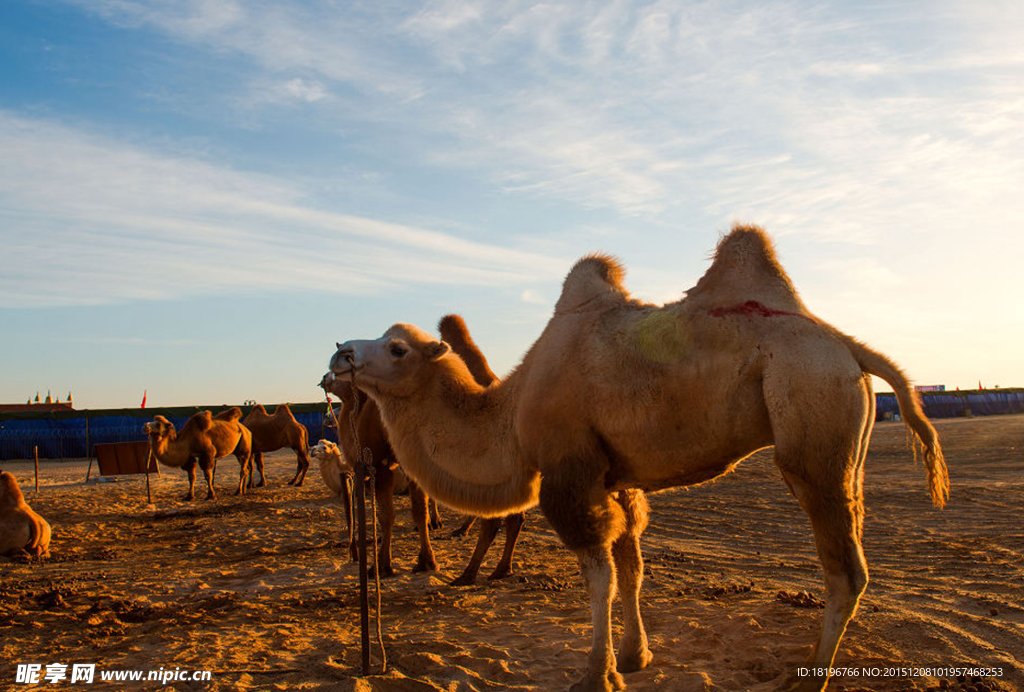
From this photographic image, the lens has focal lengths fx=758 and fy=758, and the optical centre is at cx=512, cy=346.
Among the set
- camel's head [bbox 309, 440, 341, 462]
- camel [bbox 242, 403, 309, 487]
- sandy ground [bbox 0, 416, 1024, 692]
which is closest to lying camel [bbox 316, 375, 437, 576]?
sandy ground [bbox 0, 416, 1024, 692]

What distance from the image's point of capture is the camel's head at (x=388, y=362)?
18.8ft

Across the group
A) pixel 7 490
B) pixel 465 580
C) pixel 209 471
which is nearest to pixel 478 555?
pixel 465 580

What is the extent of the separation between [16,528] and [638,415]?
9635mm

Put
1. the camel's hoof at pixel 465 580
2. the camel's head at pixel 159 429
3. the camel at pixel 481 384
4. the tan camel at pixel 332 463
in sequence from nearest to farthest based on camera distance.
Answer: the camel's hoof at pixel 465 580 < the camel at pixel 481 384 < the tan camel at pixel 332 463 < the camel's head at pixel 159 429

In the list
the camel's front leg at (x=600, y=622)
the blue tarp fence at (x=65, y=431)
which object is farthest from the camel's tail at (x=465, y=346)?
the blue tarp fence at (x=65, y=431)

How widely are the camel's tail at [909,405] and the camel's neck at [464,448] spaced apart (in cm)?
225

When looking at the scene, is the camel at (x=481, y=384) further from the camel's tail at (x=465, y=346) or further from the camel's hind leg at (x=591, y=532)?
the camel's hind leg at (x=591, y=532)

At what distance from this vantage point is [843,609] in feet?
13.8

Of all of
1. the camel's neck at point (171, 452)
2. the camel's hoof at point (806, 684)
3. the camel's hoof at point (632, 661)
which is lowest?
the camel's hoof at point (632, 661)

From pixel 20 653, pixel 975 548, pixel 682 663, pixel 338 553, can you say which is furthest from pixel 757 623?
pixel 338 553

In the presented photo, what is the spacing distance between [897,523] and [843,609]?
824cm

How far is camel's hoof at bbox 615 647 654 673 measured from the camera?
17.3 feet

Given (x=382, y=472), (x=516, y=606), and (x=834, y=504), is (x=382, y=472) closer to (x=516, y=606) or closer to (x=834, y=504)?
(x=516, y=606)

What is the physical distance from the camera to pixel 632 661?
5289 millimetres
